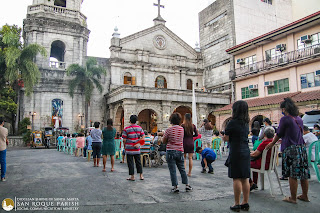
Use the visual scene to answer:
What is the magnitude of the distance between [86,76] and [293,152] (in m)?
22.8

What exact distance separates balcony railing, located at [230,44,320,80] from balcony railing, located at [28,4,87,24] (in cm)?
1747

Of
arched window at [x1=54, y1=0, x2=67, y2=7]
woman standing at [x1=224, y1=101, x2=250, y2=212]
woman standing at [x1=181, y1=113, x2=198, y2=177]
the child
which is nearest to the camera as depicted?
woman standing at [x1=224, y1=101, x2=250, y2=212]

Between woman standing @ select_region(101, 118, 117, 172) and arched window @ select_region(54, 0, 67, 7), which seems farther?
arched window @ select_region(54, 0, 67, 7)

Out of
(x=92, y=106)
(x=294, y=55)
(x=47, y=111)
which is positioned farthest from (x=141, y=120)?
(x=294, y=55)

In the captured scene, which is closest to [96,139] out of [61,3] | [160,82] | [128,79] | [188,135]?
[188,135]

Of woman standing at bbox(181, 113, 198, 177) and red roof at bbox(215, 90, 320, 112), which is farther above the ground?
red roof at bbox(215, 90, 320, 112)

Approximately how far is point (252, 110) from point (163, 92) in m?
8.29

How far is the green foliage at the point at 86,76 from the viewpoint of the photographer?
2478 cm

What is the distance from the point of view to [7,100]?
A: 80.4 ft

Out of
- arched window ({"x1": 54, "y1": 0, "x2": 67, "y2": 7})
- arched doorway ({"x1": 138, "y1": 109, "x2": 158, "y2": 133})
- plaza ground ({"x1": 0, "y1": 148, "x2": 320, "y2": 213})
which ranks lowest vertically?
plaza ground ({"x1": 0, "y1": 148, "x2": 320, "y2": 213})

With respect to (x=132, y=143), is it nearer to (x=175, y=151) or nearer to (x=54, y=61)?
(x=175, y=151)

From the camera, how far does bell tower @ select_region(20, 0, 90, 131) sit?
25281mm

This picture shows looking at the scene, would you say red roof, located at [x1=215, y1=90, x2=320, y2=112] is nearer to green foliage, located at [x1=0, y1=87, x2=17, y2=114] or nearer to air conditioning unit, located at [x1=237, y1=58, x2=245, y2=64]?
air conditioning unit, located at [x1=237, y1=58, x2=245, y2=64]

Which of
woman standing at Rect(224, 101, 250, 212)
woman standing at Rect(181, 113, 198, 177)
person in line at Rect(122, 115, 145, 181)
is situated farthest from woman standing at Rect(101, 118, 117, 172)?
woman standing at Rect(224, 101, 250, 212)
